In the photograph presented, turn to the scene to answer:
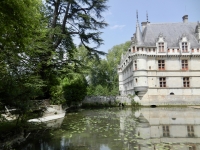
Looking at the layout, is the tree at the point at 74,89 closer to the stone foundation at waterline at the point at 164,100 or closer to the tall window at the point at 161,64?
the stone foundation at waterline at the point at 164,100

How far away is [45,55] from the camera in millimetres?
14586

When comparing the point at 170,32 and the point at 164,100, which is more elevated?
the point at 170,32

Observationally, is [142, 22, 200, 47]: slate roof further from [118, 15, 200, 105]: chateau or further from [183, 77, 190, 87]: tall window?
[183, 77, 190, 87]: tall window

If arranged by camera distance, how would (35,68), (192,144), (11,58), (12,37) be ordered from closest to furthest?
(12,37)
(192,144)
(11,58)
(35,68)

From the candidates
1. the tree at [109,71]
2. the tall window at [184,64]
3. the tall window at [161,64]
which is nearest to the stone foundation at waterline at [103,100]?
the tall window at [161,64]

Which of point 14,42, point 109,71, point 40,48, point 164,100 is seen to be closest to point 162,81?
point 164,100

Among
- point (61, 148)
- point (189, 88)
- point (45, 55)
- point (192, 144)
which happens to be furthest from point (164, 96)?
point (61, 148)

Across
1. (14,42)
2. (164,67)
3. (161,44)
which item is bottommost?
(14,42)

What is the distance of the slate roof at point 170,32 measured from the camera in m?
24.7

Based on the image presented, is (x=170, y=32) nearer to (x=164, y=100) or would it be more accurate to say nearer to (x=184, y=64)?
(x=184, y=64)

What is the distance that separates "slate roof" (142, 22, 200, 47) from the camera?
24672mm

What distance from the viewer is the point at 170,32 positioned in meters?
25.8

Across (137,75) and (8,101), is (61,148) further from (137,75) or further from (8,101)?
(137,75)

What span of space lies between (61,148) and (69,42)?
12.6 meters
